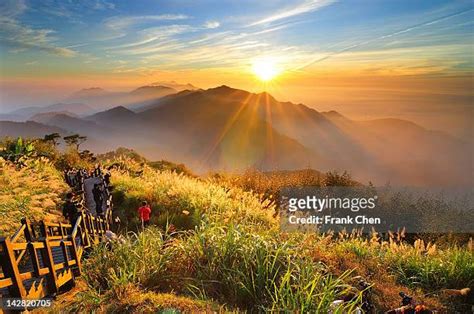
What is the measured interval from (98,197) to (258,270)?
5317 millimetres

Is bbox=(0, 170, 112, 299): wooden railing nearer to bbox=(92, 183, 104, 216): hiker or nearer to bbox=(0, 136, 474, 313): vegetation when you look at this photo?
bbox=(0, 136, 474, 313): vegetation

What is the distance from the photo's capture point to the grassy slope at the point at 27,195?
7.89 metres

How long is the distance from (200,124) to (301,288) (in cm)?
955

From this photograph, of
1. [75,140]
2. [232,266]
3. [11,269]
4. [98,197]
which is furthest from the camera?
[75,140]

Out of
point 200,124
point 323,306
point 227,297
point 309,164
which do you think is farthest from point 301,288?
point 200,124

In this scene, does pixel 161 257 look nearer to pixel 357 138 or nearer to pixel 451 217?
pixel 451 217

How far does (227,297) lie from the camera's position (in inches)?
197

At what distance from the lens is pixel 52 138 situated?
14.5 m

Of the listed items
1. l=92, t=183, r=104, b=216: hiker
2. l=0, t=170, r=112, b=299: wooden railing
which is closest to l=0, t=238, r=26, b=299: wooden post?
l=0, t=170, r=112, b=299: wooden railing

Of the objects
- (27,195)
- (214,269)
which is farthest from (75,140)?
(214,269)

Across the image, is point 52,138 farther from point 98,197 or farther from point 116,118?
point 98,197

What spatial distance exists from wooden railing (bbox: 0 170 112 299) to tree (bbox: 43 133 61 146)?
7.86m

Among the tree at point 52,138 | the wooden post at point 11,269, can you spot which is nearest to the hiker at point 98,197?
the wooden post at point 11,269

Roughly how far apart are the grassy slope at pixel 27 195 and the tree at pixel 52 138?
310cm
